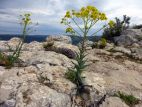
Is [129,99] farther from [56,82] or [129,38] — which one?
[129,38]

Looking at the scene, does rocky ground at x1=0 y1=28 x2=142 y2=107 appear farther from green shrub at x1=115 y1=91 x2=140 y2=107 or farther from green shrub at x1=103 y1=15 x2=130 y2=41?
green shrub at x1=103 y1=15 x2=130 y2=41

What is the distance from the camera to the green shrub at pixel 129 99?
34.7 feet

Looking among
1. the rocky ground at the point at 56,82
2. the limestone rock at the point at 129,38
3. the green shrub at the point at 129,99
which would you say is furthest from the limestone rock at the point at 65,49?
the limestone rock at the point at 129,38

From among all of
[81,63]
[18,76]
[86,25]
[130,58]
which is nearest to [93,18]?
[86,25]

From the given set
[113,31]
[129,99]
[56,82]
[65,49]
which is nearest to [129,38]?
[113,31]

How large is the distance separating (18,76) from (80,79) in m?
2.15

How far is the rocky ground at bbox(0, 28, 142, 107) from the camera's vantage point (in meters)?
9.03

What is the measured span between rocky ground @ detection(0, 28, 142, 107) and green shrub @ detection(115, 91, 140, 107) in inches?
6.4

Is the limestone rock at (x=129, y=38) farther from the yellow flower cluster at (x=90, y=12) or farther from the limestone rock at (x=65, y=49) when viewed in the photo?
the yellow flower cluster at (x=90, y=12)

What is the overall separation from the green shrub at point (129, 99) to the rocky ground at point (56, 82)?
16cm

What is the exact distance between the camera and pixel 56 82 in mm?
10031

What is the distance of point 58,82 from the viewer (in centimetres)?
1005

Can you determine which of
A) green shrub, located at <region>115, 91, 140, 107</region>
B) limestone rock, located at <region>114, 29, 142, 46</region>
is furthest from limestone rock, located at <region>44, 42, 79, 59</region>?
limestone rock, located at <region>114, 29, 142, 46</region>

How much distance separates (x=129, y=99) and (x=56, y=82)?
2729mm
